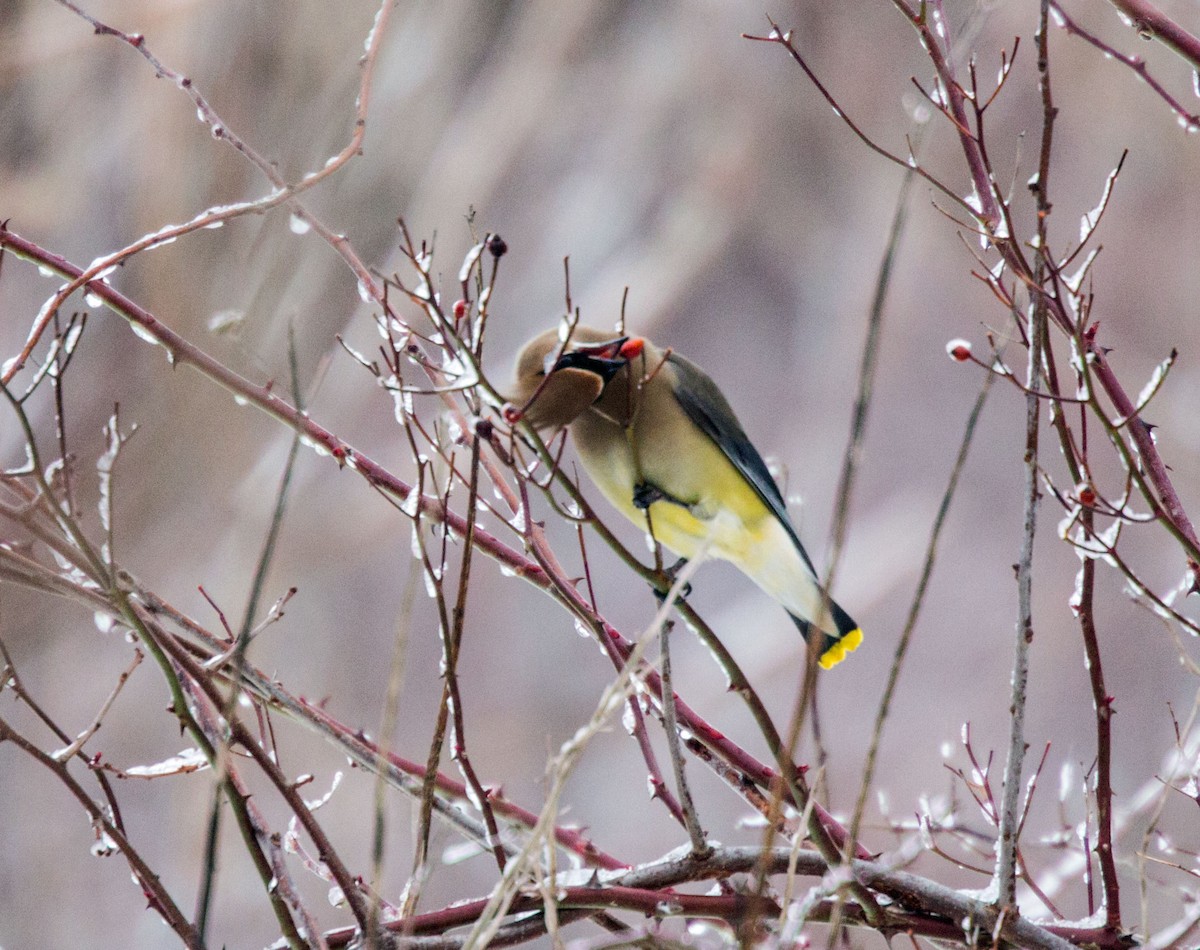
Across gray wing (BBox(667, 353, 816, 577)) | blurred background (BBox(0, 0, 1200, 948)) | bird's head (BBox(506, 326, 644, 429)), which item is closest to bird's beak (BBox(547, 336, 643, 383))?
bird's head (BBox(506, 326, 644, 429))

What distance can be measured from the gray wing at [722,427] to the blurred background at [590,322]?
1.39 m

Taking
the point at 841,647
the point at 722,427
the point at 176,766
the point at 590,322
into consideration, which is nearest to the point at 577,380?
the point at 176,766

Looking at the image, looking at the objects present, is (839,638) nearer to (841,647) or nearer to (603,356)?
(841,647)

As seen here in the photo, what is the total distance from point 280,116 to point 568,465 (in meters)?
1.52

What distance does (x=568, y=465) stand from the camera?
245cm

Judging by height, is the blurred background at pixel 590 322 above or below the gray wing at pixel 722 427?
above

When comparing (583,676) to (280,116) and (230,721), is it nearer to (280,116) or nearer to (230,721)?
(280,116)

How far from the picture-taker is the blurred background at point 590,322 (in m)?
3.85

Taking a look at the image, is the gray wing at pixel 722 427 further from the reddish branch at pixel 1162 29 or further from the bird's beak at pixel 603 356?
the reddish branch at pixel 1162 29

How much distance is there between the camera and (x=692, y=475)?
197cm

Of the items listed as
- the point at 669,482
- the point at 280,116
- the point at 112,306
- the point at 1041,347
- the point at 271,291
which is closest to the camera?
the point at 1041,347

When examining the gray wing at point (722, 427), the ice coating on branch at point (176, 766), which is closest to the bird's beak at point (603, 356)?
the ice coating on branch at point (176, 766)

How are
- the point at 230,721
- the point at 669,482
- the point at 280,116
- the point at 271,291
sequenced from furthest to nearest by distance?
the point at 280,116
the point at 669,482
the point at 271,291
the point at 230,721

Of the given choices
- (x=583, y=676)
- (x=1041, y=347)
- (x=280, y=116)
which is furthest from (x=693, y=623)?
(x=583, y=676)
